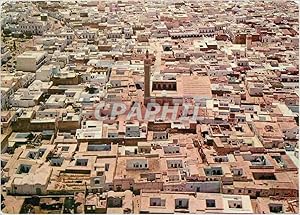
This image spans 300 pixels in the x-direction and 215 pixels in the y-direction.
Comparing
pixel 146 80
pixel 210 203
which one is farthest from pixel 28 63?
pixel 210 203

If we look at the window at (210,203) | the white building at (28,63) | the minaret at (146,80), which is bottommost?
the white building at (28,63)

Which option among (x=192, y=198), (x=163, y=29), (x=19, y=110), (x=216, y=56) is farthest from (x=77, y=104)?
(x=163, y=29)

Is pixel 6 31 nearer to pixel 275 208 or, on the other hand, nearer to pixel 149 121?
pixel 149 121

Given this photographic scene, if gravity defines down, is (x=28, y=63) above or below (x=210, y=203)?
below

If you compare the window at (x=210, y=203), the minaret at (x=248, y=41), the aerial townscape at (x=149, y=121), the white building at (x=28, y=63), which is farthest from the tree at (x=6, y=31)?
the window at (x=210, y=203)

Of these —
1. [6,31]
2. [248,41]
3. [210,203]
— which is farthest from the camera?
[6,31]

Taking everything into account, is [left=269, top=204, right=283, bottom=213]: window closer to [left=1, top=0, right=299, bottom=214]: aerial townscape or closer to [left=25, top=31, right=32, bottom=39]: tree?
[left=1, top=0, right=299, bottom=214]: aerial townscape

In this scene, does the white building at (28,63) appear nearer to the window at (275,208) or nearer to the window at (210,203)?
the window at (210,203)

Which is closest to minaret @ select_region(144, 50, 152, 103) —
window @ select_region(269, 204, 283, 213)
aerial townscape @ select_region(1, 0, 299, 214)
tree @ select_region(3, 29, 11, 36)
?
aerial townscape @ select_region(1, 0, 299, 214)
